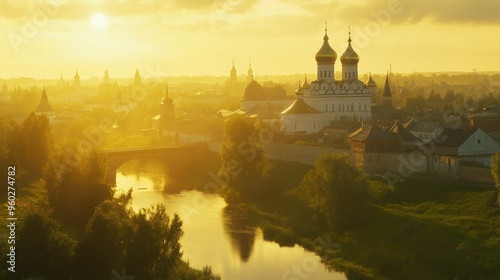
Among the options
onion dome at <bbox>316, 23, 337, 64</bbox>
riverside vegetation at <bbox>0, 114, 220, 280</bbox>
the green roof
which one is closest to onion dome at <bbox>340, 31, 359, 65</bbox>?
onion dome at <bbox>316, 23, 337, 64</bbox>

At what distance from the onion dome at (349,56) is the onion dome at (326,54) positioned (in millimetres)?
1743

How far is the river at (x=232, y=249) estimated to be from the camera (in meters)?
30.5

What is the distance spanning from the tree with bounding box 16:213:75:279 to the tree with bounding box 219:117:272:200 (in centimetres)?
2034

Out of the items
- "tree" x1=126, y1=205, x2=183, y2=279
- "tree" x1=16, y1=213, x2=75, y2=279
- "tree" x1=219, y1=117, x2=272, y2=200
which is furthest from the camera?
"tree" x1=219, y1=117, x2=272, y2=200

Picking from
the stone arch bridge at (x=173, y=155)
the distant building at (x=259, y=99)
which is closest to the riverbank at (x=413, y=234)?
the stone arch bridge at (x=173, y=155)

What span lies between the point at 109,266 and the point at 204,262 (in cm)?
836

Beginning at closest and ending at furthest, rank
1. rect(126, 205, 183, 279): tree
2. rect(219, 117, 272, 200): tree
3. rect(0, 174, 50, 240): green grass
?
rect(126, 205, 183, 279): tree < rect(0, 174, 50, 240): green grass < rect(219, 117, 272, 200): tree

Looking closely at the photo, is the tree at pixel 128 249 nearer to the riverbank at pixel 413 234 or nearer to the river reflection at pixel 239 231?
the river reflection at pixel 239 231

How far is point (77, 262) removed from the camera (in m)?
23.8

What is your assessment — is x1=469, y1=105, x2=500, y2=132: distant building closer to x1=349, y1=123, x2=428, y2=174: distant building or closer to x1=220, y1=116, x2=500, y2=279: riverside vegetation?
x1=349, y1=123, x2=428, y2=174: distant building

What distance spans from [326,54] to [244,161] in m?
19.0

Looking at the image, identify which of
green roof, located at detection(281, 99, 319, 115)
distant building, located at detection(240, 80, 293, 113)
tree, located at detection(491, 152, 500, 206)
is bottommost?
tree, located at detection(491, 152, 500, 206)

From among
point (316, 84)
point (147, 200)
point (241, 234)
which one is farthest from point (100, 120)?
point (241, 234)

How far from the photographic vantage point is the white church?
58094 mm
